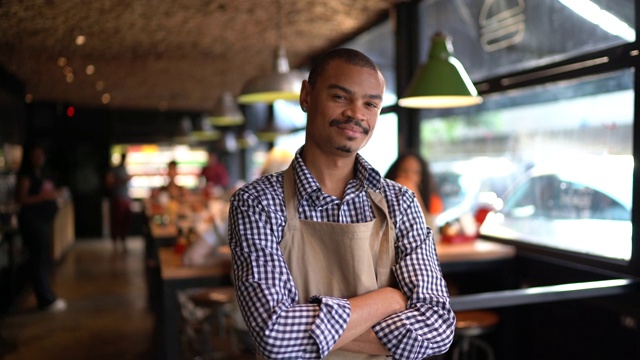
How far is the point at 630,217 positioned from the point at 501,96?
136 cm

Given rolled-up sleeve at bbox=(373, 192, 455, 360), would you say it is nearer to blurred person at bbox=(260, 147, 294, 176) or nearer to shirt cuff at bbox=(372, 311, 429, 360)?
shirt cuff at bbox=(372, 311, 429, 360)

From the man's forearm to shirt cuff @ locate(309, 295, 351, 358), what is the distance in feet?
0.09

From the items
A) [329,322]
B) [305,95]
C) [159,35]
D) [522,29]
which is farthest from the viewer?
[159,35]

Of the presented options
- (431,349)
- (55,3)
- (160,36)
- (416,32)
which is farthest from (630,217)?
(160,36)

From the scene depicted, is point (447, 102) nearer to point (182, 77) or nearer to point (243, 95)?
point (243, 95)

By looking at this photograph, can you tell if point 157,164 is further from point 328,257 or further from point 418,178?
point 328,257

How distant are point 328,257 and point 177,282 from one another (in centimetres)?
186

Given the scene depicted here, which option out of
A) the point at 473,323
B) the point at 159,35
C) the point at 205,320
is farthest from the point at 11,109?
the point at 473,323

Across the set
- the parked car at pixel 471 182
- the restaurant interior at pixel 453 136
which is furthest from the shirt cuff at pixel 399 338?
the parked car at pixel 471 182

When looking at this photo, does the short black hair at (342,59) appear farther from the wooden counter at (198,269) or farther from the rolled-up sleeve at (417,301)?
the wooden counter at (198,269)

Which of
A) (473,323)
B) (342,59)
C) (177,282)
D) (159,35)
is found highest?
(159,35)

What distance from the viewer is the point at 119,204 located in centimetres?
1034

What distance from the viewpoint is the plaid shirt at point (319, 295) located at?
1220mm

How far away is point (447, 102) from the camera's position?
332 centimetres
